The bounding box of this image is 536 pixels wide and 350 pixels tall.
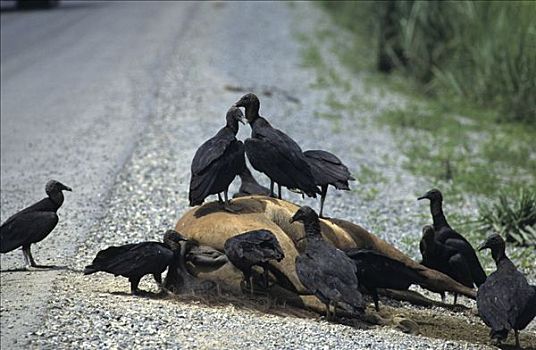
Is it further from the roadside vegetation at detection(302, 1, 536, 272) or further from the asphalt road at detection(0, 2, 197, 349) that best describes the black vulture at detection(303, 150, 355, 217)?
the roadside vegetation at detection(302, 1, 536, 272)

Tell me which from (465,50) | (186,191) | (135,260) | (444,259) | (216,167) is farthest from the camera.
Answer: (465,50)

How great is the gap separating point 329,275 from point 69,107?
33.8ft

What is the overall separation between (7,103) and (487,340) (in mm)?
10889

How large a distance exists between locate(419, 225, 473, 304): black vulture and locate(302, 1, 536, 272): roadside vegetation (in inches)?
67.2

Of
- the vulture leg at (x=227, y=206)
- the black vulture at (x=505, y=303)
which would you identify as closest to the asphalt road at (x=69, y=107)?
the vulture leg at (x=227, y=206)

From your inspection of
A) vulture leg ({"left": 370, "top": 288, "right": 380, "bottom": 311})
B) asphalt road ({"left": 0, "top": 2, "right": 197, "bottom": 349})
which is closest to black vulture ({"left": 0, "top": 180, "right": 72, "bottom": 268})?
asphalt road ({"left": 0, "top": 2, "right": 197, "bottom": 349})

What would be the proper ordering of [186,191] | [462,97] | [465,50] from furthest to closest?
[465,50], [462,97], [186,191]

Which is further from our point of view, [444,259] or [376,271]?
[444,259]

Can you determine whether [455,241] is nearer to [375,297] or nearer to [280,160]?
[375,297]

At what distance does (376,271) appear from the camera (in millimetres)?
7863

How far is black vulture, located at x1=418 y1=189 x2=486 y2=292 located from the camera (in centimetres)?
885

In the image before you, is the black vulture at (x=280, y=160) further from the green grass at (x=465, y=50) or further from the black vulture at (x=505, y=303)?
the green grass at (x=465, y=50)

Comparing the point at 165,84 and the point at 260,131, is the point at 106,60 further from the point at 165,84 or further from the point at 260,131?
the point at 260,131

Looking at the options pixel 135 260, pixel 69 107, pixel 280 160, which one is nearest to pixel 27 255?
pixel 135 260
